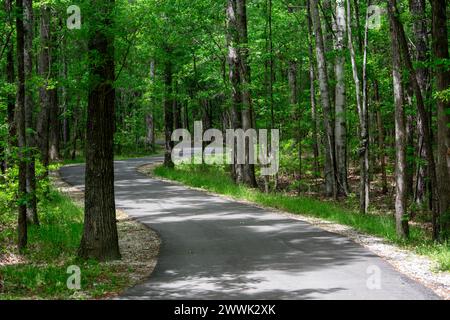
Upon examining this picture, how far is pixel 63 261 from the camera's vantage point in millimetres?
11406

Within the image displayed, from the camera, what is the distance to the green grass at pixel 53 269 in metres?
8.59

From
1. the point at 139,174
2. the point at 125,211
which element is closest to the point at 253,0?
the point at 139,174

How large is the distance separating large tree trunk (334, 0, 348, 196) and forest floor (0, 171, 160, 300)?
10.4m

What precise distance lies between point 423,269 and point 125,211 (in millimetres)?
11107

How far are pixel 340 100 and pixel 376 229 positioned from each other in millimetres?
9314

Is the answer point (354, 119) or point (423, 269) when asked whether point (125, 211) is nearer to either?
point (423, 269)

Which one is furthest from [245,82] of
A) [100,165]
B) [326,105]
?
[100,165]

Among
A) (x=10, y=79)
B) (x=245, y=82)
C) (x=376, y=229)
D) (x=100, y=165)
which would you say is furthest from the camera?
(x=245, y=82)

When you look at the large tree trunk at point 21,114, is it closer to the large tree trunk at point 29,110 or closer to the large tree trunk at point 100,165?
the large tree trunk at point 29,110

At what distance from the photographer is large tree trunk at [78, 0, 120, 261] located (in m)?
11.2

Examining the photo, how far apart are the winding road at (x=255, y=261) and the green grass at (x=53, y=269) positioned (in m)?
0.78

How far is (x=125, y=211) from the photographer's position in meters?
18.4

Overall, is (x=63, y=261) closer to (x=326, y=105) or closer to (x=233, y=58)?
(x=326, y=105)

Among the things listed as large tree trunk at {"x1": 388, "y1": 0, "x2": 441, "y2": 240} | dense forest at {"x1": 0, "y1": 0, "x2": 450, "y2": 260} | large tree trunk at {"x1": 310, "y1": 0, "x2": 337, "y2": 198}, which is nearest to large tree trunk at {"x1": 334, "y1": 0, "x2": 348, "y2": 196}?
dense forest at {"x1": 0, "y1": 0, "x2": 450, "y2": 260}
